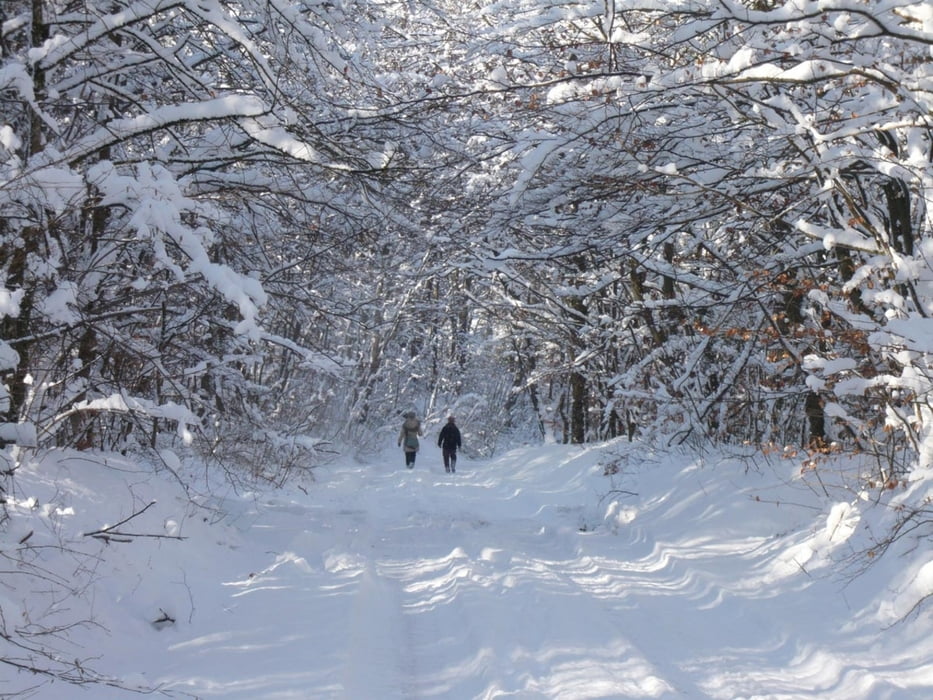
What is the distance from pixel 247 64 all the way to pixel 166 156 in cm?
187

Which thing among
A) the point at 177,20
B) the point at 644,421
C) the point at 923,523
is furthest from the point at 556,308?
the point at 923,523

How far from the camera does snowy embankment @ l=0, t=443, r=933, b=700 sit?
16.9 feet

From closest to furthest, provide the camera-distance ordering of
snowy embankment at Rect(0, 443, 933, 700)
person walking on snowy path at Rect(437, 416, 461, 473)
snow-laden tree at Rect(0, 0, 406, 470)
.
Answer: snow-laden tree at Rect(0, 0, 406, 470), snowy embankment at Rect(0, 443, 933, 700), person walking on snowy path at Rect(437, 416, 461, 473)

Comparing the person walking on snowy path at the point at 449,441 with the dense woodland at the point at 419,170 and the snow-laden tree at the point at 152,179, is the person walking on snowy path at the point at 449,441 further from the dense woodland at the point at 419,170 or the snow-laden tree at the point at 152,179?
the snow-laden tree at the point at 152,179

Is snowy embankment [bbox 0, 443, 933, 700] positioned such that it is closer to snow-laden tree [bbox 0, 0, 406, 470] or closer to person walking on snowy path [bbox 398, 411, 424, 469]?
snow-laden tree [bbox 0, 0, 406, 470]

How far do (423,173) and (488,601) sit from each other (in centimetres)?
365

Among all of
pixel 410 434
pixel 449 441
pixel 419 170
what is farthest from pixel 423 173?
pixel 410 434

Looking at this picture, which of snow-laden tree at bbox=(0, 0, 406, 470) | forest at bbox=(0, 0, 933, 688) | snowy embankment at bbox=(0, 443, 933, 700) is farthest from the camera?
snowy embankment at bbox=(0, 443, 933, 700)

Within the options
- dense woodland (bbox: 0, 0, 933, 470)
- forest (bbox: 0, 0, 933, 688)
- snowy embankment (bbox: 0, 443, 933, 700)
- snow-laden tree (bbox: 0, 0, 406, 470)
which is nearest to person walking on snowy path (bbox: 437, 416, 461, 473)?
forest (bbox: 0, 0, 933, 688)

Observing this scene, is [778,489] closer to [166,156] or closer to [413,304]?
[166,156]

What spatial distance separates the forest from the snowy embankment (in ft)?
2.26

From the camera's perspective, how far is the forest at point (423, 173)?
5.02 meters

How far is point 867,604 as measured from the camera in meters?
5.98

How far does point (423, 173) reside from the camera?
7.28 metres
